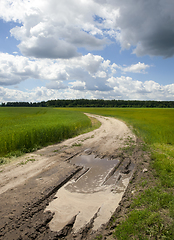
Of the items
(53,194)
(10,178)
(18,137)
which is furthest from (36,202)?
(18,137)

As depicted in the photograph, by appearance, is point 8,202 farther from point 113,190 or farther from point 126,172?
point 126,172

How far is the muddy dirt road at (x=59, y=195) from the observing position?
3705 millimetres

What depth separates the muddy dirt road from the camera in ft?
12.2

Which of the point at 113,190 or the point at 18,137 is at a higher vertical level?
the point at 18,137

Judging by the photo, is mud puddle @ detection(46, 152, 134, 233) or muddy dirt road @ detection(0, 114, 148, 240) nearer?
muddy dirt road @ detection(0, 114, 148, 240)

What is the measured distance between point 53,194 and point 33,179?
Answer: 4.52 ft

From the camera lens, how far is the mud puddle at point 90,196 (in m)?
4.05

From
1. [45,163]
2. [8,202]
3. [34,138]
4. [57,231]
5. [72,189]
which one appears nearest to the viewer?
[57,231]

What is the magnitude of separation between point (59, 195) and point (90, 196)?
101 cm

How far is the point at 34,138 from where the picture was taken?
11.9 m

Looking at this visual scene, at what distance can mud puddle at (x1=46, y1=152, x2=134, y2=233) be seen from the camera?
4051 millimetres

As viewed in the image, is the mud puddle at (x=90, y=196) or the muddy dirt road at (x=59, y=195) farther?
the mud puddle at (x=90, y=196)

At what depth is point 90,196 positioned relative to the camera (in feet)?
16.9

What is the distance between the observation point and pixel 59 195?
202 inches
